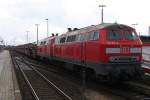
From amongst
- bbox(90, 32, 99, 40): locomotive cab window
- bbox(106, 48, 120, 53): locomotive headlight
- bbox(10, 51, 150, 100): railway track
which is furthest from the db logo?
bbox(10, 51, 150, 100): railway track

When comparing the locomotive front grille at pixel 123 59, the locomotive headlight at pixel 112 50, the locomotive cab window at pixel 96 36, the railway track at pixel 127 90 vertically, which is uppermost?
the locomotive cab window at pixel 96 36

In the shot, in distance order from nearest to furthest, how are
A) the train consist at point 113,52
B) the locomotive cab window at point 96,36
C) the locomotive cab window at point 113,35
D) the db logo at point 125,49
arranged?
the train consist at point 113,52 → the db logo at point 125,49 → the locomotive cab window at point 113,35 → the locomotive cab window at point 96,36

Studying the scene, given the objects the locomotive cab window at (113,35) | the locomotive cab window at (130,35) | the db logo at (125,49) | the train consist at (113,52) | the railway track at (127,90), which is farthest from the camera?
the locomotive cab window at (130,35)

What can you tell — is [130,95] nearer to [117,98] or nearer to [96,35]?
[117,98]

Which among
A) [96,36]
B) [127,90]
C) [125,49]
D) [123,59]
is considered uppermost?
[96,36]

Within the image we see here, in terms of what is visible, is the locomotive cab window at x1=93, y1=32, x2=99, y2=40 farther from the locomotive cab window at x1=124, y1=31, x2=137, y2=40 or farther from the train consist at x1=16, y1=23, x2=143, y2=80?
the locomotive cab window at x1=124, y1=31, x2=137, y2=40

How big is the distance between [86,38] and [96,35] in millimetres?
1695

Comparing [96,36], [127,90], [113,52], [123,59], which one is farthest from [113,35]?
[127,90]

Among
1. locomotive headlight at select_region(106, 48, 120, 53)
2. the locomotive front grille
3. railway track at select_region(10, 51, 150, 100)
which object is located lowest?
railway track at select_region(10, 51, 150, 100)

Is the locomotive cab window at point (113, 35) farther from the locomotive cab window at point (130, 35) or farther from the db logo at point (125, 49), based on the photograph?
the db logo at point (125, 49)

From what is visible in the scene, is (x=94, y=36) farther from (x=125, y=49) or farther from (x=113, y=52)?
(x=125, y=49)

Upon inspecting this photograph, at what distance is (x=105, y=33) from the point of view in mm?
17531

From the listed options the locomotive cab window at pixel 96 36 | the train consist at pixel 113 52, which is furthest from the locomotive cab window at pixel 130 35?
the locomotive cab window at pixel 96 36

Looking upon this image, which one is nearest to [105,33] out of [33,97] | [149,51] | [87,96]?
[87,96]
